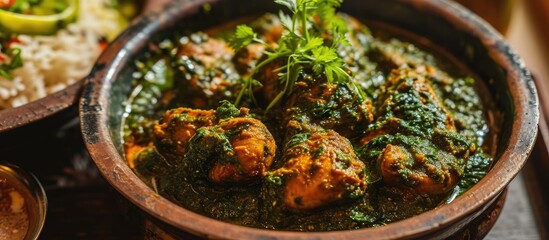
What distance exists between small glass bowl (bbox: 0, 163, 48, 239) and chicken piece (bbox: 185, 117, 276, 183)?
770mm

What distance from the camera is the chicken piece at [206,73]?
3.12 metres

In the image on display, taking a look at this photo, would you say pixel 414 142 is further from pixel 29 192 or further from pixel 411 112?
pixel 29 192

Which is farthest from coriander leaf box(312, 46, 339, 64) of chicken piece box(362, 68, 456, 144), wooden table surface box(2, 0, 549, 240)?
wooden table surface box(2, 0, 549, 240)

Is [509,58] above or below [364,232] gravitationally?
above

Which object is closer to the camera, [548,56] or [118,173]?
[118,173]

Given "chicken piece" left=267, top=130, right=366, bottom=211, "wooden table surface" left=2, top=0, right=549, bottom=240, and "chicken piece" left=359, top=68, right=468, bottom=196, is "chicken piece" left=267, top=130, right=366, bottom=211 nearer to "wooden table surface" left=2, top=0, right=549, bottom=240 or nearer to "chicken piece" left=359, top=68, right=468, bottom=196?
"chicken piece" left=359, top=68, right=468, bottom=196

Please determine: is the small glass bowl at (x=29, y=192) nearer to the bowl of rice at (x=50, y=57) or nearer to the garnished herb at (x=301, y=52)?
the bowl of rice at (x=50, y=57)

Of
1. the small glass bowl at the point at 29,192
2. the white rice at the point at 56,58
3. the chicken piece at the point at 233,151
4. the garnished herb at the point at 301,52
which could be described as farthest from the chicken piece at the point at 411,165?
the white rice at the point at 56,58

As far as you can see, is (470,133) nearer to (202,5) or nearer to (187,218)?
(187,218)

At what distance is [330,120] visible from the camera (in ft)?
8.91

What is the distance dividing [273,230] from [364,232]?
371 mm

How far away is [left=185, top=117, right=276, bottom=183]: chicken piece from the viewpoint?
96.0 inches

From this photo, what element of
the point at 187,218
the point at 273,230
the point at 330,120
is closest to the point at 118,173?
the point at 187,218

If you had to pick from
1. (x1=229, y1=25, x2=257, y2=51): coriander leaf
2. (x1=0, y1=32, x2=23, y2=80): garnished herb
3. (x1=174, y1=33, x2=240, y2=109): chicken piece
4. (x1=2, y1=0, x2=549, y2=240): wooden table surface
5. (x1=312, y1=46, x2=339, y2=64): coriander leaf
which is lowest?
(x1=2, y1=0, x2=549, y2=240): wooden table surface
